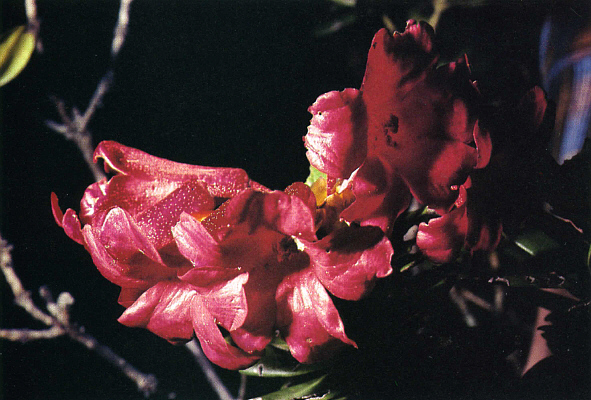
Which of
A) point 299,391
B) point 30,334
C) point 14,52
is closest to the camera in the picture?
point 299,391

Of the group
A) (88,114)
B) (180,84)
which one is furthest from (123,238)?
(88,114)

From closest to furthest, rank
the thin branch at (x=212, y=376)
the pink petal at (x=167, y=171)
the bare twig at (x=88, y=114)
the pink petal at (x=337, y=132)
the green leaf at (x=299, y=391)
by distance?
1. the pink petal at (x=337, y=132)
2. the pink petal at (x=167, y=171)
3. the green leaf at (x=299, y=391)
4. the bare twig at (x=88, y=114)
5. the thin branch at (x=212, y=376)

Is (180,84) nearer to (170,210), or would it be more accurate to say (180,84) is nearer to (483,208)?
(170,210)

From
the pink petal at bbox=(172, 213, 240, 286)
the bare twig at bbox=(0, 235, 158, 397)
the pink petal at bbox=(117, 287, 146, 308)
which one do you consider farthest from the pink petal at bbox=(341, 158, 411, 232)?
the bare twig at bbox=(0, 235, 158, 397)

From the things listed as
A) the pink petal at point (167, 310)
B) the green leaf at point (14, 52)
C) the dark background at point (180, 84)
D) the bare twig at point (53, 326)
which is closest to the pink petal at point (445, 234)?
the pink petal at point (167, 310)

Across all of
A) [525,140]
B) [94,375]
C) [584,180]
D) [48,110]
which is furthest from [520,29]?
[94,375]

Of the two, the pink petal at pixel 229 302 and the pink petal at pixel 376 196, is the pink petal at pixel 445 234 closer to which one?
the pink petal at pixel 376 196

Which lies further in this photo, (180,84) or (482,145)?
(180,84)
